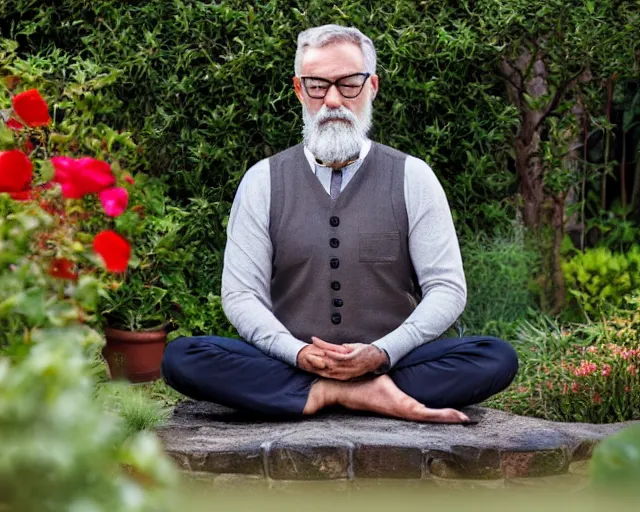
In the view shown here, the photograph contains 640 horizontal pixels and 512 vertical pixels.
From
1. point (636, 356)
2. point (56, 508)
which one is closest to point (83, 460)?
point (56, 508)

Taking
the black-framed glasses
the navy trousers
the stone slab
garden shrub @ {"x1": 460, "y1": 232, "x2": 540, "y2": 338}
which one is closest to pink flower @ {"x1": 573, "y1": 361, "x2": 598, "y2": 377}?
the navy trousers

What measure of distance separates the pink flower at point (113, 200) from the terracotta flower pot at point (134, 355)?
2128mm

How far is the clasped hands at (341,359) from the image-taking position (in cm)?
406

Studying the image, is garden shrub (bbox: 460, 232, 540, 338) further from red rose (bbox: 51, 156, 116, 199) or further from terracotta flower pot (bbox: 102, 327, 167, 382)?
red rose (bbox: 51, 156, 116, 199)

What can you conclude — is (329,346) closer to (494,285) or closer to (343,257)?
(343,257)

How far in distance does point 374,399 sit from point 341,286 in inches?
18.7

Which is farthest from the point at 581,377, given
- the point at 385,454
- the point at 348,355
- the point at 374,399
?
the point at 385,454

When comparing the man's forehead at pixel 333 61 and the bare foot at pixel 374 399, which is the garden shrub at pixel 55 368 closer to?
the bare foot at pixel 374 399

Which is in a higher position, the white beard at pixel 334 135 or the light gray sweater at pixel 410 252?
the white beard at pixel 334 135

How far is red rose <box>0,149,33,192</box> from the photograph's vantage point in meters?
2.78

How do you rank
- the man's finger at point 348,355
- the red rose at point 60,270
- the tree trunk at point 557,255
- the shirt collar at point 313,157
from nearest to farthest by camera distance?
the red rose at point 60,270 → the man's finger at point 348,355 → the shirt collar at point 313,157 → the tree trunk at point 557,255

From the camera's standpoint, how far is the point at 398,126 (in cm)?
557

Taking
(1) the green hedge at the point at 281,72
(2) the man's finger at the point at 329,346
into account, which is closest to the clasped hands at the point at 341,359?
(2) the man's finger at the point at 329,346

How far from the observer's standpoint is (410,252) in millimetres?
4324
